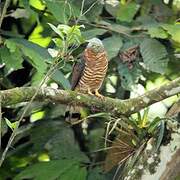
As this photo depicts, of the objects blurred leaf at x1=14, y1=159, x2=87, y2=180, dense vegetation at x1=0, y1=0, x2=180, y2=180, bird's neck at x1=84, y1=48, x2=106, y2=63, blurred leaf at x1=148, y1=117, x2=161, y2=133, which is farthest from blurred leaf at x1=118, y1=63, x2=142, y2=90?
blurred leaf at x1=148, y1=117, x2=161, y2=133

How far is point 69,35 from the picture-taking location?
1995 mm

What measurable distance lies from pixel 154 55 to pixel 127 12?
1.01 feet

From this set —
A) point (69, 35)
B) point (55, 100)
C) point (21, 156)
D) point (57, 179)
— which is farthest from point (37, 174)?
point (69, 35)

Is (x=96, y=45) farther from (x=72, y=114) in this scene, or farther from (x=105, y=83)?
(x=105, y=83)

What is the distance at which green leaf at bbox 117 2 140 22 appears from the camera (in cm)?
333

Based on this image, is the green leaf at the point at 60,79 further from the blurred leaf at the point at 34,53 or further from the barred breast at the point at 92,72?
the barred breast at the point at 92,72

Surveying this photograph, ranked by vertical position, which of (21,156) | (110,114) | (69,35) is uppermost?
(69,35)

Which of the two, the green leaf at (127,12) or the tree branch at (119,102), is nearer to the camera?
the tree branch at (119,102)

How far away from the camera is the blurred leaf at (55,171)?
326cm

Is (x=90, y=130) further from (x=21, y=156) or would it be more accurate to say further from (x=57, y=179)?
(x=57, y=179)

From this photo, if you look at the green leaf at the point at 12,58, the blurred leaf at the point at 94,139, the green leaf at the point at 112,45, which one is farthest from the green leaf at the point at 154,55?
the blurred leaf at the point at 94,139

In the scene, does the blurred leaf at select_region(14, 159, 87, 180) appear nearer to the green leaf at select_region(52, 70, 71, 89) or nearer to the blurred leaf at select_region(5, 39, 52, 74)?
the green leaf at select_region(52, 70, 71, 89)

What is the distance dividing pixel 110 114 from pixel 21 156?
1.57m

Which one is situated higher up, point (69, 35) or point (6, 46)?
point (69, 35)
